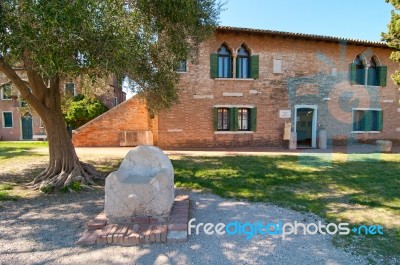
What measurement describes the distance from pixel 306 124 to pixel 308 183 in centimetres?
931

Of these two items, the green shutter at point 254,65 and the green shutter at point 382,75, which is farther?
the green shutter at point 382,75

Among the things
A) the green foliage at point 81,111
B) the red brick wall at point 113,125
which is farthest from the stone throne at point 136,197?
the green foliage at point 81,111

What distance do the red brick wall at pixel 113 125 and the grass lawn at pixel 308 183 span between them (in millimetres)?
3299

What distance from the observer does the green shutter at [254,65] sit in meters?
13.5

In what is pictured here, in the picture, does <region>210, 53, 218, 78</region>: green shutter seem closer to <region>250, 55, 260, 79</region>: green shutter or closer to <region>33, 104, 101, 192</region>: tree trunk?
<region>250, 55, 260, 79</region>: green shutter

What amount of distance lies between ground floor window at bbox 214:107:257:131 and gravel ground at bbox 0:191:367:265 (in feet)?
30.5

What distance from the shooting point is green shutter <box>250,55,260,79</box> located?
13492mm

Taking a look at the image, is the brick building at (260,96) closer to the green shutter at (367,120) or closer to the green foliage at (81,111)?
the green shutter at (367,120)

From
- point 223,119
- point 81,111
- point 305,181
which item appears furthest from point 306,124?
point 81,111

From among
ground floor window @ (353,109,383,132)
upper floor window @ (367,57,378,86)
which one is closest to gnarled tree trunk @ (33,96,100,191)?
ground floor window @ (353,109,383,132)

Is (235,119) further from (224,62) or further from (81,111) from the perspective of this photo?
(81,111)

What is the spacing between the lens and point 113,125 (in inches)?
548

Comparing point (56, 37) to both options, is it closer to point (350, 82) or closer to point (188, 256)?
point (188, 256)

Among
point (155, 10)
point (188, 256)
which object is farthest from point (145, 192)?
point (155, 10)
